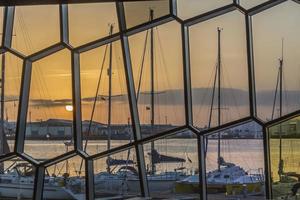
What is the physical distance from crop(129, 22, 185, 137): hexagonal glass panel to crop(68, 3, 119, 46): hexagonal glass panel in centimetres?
42

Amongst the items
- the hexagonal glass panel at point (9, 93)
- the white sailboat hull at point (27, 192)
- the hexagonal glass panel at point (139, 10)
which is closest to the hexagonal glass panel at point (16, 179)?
the white sailboat hull at point (27, 192)

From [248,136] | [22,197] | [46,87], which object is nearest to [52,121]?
[46,87]

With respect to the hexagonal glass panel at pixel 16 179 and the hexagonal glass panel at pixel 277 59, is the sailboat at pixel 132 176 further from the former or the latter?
the hexagonal glass panel at pixel 277 59

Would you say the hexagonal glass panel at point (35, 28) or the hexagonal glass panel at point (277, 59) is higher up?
the hexagonal glass panel at point (35, 28)

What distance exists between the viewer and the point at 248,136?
6262mm

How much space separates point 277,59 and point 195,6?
122 cm

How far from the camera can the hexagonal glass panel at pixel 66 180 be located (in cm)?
691

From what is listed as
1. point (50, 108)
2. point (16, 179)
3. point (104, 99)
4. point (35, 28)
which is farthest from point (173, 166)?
point (35, 28)

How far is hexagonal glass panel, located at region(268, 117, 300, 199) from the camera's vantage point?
615 cm

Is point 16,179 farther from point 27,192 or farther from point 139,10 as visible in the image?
point 139,10

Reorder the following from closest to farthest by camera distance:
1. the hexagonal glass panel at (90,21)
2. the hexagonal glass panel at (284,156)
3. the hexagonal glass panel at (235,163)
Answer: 1. the hexagonal glass panel at (284,156)
2. the hexagonal glass panel at (235,163)
3. the hexagonal glass panel at (90,21)

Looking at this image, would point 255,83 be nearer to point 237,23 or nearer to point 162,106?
point 237,23

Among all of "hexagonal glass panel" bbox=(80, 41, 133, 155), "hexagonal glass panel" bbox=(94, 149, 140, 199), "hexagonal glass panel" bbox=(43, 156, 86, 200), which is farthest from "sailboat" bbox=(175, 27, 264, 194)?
"hexagonal glass panel" bbox=(43, 156, 86, 200)

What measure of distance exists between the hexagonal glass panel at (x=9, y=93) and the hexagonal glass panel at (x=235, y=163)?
2.67 metres
